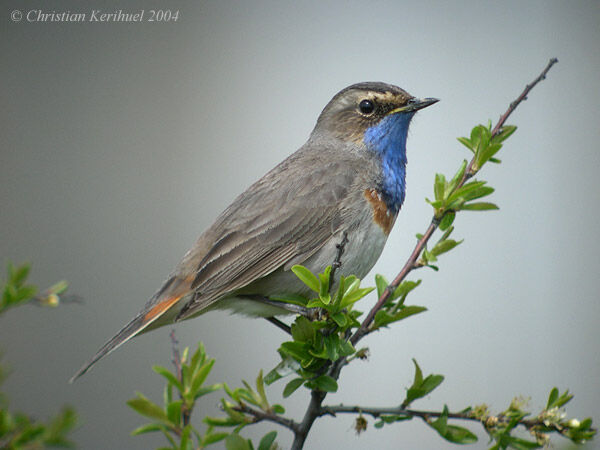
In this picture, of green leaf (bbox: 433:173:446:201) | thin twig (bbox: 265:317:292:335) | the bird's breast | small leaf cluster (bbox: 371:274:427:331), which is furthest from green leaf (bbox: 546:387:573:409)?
thin twig (bbox: 265:317:292:335)

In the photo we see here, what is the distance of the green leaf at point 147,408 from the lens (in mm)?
1630


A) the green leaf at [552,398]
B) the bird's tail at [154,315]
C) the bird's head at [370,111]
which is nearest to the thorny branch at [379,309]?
the green leaf at [552,398]

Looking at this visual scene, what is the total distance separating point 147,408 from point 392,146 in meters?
2.61

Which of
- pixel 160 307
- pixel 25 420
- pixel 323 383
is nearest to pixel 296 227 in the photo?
pixel 160 307

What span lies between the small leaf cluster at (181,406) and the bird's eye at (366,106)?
2.57m

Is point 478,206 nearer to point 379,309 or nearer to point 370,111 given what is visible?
point 379,309

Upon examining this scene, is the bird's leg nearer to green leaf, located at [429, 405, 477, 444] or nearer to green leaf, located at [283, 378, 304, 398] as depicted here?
green leaf, located at [283, 378, 304, 398]

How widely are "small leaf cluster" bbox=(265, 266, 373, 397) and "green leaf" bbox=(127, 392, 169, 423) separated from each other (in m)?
0.68

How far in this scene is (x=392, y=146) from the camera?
12.7ft

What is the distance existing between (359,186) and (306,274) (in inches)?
55.2

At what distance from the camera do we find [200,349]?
181 centimetres

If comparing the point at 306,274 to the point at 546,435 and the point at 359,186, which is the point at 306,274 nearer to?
the point at 546,435

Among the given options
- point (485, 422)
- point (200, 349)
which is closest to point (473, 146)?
point (485, 422)

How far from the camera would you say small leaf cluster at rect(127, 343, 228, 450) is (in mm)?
1597
